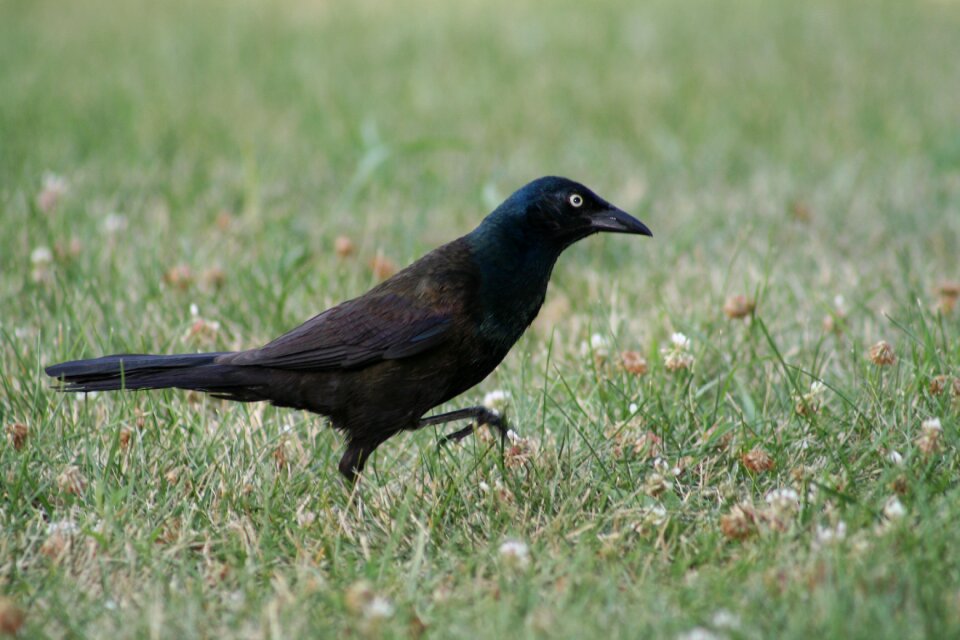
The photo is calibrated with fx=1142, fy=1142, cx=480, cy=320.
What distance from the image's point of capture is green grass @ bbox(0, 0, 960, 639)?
2.74 meters

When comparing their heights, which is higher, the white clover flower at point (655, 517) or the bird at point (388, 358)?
the bird at point (388, 358)

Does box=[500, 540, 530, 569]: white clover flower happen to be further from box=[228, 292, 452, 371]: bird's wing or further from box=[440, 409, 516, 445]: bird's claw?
box=[228, 292, 452, 371]: bird's wing

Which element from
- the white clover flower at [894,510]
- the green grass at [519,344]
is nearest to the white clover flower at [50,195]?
the green grass at [519,344]

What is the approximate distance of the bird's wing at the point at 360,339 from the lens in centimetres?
354

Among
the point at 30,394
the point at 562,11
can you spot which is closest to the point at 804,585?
the point at 30,394

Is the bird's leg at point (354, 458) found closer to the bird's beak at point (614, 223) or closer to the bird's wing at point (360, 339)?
the bird's wing at point (360, 339)

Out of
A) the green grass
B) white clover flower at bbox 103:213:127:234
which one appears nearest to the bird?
the green grass

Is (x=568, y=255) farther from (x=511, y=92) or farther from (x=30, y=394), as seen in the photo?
(x=511, y=92)

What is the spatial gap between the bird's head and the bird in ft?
0.21

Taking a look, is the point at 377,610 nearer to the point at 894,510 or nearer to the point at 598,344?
the point at 894,510

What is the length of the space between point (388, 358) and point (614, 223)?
3.18 ft

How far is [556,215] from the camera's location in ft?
12.7

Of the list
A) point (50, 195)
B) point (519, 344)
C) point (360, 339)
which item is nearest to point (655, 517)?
point (360, 339)

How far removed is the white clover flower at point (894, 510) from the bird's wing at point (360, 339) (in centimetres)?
137
